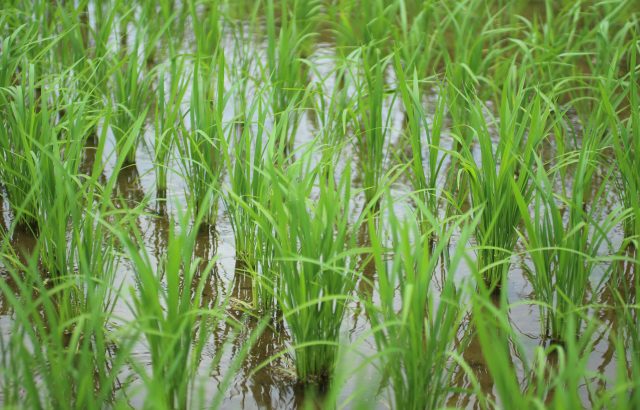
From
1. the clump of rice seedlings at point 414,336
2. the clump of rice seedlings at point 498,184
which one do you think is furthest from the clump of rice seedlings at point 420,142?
the clump of rice seedlings at point 414,336

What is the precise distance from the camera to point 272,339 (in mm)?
2301

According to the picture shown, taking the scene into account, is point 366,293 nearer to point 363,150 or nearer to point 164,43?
point 363,150

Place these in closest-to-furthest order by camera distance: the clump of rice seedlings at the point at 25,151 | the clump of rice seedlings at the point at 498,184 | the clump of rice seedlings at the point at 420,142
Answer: the clump of rice seedlings at the point at 498,184 → the clump of rice seedlings at the point at 25,151 → the clump of rice seedlings at the point at 420,142

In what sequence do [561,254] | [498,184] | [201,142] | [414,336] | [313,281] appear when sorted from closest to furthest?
[414,336] < [313,281] < [561,254] < [498,184] < [201,142]

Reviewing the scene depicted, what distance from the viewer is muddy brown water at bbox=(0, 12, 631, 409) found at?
207 centimetres

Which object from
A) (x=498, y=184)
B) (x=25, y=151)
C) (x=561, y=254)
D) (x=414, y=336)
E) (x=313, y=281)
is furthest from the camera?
(x=25, y=151)

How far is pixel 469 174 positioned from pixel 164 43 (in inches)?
105

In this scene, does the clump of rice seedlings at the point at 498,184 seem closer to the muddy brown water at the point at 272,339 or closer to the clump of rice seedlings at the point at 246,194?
the muddy brown water at the point at 272,339

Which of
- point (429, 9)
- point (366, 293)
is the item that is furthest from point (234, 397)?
point (429, 9)

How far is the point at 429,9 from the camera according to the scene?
394 centimetres

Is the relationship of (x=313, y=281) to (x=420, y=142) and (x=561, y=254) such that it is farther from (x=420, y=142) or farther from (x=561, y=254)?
(x=420, y=142)

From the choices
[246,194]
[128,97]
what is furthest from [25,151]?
[128,97]

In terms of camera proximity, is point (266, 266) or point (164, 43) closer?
point (266, 266)

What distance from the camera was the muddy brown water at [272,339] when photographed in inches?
81.4
